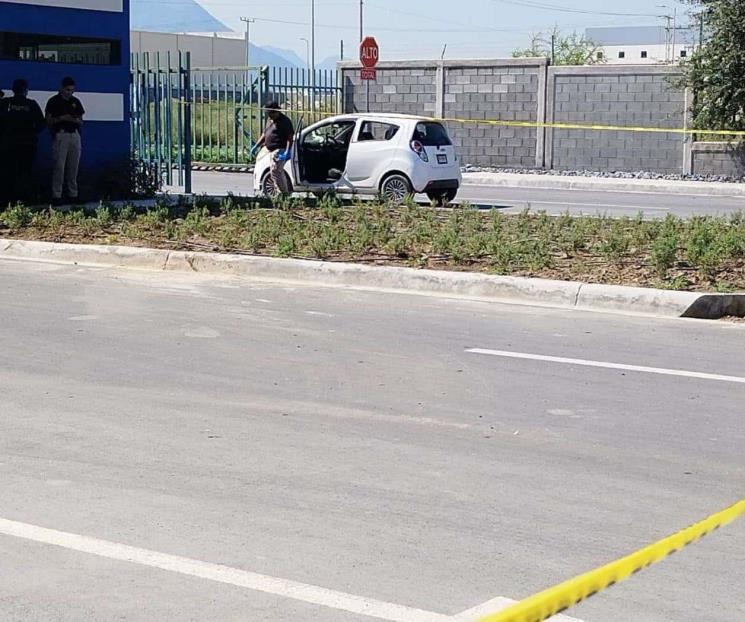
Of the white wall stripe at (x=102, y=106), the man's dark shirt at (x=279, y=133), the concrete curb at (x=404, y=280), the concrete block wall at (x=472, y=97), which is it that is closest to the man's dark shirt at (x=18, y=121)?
the white wall stripe at (x=102, y=106)

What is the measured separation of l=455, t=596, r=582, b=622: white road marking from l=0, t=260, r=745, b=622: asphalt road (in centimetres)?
6

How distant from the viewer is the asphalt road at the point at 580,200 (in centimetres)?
2155

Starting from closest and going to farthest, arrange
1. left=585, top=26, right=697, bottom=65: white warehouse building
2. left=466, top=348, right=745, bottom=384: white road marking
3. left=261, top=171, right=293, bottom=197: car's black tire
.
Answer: left=466, top=348, right=745, bottom=384: white road marking < left=261, top=171, right=293, bottom=197: car's black tire < left=585, top=26, right=697, bottom=65: white warehouse building

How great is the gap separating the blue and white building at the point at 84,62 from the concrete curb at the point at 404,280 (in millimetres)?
5293

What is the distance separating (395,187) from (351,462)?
14.2 meters

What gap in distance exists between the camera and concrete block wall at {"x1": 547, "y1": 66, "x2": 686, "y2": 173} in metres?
30.2

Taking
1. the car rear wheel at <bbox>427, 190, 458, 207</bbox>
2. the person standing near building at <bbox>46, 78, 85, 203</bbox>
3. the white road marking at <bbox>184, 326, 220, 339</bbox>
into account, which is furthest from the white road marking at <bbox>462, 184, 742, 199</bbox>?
the white road marking at <bbox>184, 326, 220, 339</bbox>

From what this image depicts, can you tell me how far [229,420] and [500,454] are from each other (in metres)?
1.58

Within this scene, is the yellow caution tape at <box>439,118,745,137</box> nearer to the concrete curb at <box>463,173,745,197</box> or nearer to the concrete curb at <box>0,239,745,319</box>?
the concrete curb at <box>463,173,745,197</box>

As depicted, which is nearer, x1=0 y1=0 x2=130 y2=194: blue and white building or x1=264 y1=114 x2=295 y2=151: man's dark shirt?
Result: x1=0 y1=0 x2=130 y2=194: blue and white building

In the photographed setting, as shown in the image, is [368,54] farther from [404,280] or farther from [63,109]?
[404,280]

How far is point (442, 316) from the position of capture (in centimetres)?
1066

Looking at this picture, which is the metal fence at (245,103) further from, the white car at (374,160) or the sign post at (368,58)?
the white car at (374,160)

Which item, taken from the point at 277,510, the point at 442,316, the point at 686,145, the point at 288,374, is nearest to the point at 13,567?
the point at 277,510
